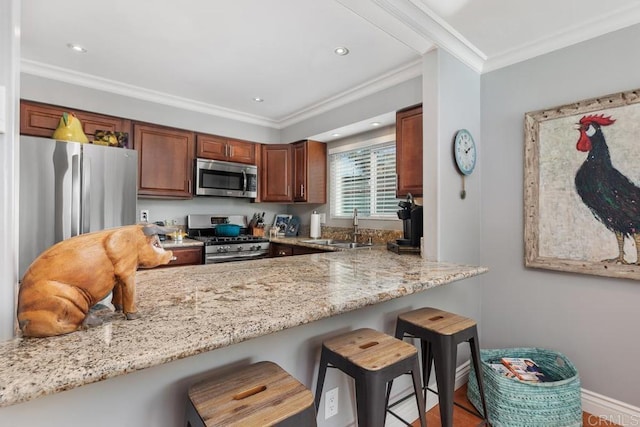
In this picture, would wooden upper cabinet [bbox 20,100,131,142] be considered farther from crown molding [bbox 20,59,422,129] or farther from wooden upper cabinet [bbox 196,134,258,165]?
wooden upper cabinet [bbox 196,134,258,165]

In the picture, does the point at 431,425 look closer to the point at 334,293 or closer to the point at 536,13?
the point at 334,293

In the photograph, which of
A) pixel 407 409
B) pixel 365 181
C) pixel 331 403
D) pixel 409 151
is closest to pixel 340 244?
pixel 365 181

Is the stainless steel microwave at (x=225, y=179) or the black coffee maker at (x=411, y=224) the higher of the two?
the stainless steel microwave at (x=225, y=179)

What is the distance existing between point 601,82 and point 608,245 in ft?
3.39

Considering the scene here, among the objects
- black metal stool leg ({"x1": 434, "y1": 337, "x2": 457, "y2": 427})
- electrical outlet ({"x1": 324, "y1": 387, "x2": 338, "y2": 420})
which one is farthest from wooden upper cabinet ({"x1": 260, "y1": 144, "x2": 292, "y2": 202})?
black metal stool leg ({"x1": 434, "y1": 337, "x2": 457, "y2": 427})

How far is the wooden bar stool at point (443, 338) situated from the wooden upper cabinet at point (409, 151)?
1.16 m

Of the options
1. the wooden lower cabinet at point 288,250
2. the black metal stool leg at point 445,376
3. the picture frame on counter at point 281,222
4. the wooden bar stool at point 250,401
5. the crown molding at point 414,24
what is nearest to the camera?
the wooden bar stool at point 250,401

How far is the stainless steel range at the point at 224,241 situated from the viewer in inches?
128

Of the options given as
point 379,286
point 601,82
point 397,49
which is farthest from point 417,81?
point 379,286

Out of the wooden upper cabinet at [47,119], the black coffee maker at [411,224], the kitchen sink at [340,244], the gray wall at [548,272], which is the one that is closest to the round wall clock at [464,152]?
the gray wall at [548,272]

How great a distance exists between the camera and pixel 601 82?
191cm

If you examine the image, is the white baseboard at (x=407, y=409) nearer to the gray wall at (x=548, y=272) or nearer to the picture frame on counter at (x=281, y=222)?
the gray wall at (x=548, y=272)

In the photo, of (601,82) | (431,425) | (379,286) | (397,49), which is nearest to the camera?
→ (379,286)

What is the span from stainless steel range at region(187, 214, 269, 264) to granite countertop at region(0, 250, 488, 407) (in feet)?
4.96
